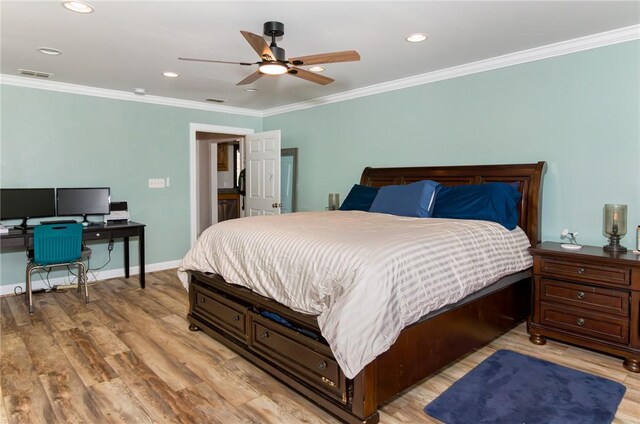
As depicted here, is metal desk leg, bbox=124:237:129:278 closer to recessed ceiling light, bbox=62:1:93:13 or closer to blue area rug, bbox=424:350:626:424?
recessed ceiling light, bbox=62:1:93:13

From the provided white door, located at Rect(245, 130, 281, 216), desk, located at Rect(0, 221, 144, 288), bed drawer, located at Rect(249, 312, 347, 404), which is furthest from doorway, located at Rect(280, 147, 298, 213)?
bed drawer, located at Rect(249, 312, 347, 404)

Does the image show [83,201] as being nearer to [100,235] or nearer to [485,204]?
[100,235]

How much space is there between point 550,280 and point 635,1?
6.32ft

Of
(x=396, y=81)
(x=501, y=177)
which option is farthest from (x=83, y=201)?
(x=501, y=177)

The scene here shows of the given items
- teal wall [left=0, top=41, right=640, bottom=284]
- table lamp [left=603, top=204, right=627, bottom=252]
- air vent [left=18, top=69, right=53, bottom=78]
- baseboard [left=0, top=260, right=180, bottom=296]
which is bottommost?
baseboard [left=0, top=260, right=180, bottom=296]

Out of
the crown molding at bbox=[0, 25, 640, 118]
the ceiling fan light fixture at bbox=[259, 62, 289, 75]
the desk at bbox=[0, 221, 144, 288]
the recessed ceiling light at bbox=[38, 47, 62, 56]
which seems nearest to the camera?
the ceiling fan light fixture at bbox=[259, 62, 289, 75]

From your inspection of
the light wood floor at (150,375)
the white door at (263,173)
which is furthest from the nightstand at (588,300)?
the white door at (263,173)

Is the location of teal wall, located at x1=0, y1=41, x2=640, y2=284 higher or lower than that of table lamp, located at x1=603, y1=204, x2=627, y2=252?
higher

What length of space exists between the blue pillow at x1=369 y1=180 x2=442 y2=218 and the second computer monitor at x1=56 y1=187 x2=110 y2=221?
3.30 m

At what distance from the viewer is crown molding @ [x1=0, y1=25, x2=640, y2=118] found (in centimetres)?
303

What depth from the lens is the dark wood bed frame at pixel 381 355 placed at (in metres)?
2.03

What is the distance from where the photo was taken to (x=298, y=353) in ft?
7.41

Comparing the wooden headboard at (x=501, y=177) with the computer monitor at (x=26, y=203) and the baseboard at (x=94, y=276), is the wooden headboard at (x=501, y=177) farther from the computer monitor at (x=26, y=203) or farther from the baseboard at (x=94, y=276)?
the computer monitor at (x=26, y=203)

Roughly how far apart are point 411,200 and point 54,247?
3.48 m
